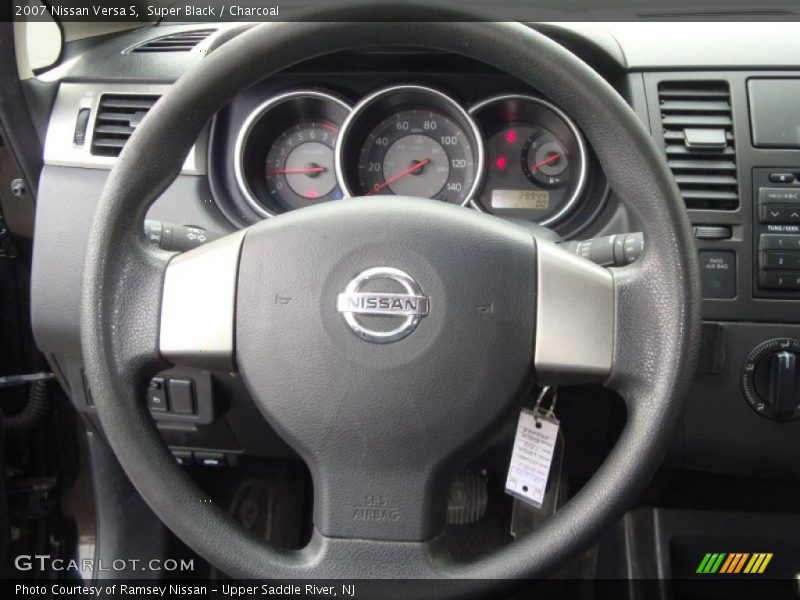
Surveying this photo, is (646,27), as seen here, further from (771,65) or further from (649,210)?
(649,210)

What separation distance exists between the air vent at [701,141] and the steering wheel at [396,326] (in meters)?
0.40

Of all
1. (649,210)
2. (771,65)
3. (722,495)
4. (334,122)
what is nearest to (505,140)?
(334,122)

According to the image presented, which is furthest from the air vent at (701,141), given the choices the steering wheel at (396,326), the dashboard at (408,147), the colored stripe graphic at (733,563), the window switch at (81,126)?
the window switch at (81,126)

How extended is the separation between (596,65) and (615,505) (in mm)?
733

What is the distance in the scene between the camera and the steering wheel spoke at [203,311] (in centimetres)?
99

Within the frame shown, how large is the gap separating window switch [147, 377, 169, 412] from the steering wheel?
38 centimetres

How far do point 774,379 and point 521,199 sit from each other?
471 mm

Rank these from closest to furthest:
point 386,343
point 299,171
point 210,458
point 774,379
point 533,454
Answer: point 386,343 → point 533,454 → point 774,379 → point 299,171 → point 210,458

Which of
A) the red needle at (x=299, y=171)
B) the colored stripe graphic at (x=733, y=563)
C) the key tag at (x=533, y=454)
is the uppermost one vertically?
the red needle at (x=299, y=171)

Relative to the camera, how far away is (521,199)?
1.43 meters

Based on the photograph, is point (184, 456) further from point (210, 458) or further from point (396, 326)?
point (396, 326)

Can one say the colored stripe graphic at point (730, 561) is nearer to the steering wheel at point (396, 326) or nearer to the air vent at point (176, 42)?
the steering wheel at point (396, 326)

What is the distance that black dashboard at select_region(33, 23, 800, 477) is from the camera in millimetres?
1286

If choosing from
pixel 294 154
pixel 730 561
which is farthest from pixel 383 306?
pixel 730 561
